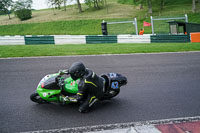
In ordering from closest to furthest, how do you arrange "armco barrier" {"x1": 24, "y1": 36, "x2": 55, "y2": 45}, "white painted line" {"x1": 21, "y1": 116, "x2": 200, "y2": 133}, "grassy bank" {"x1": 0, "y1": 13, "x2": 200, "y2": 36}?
"white painted line" {"x1": 21, "y1": 116, "x2": 200, "y2": 133}
"armco barrier" {"x1": 24, "y1": 36, "x2": 55, "y2": 45}
"grassy bank" {"x1": 0, "y1": 13, "x2": 200, "y2": 36}

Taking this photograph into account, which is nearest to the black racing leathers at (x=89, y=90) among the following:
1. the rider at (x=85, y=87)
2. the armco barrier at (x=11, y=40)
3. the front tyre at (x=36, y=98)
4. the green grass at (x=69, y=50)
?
the rider at (x=85, y=87)

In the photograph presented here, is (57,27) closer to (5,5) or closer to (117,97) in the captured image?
(5,5)

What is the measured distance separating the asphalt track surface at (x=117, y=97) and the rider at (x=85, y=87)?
11.3 inches

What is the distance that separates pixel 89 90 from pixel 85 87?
177mm

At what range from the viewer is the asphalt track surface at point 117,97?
4.88 m

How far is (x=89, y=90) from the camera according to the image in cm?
529

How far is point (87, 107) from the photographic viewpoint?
522 cm

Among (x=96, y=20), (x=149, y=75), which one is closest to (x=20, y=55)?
(x=149, y=75)

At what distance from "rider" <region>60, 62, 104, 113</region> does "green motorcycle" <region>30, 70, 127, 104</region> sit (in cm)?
23

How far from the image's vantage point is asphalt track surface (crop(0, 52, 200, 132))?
4883 millimetres

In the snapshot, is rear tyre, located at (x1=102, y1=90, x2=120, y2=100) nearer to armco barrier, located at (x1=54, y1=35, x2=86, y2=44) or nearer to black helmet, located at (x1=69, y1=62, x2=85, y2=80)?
black helmet, located at (x1=69, y1=62, x2=85, y2=80)

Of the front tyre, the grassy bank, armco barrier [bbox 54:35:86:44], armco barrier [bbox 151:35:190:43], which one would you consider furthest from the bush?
the front tyre

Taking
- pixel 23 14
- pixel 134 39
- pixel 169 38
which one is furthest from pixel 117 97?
pixel 23 14

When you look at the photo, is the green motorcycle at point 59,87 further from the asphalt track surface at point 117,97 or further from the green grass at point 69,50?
the green grass at point 69,50
